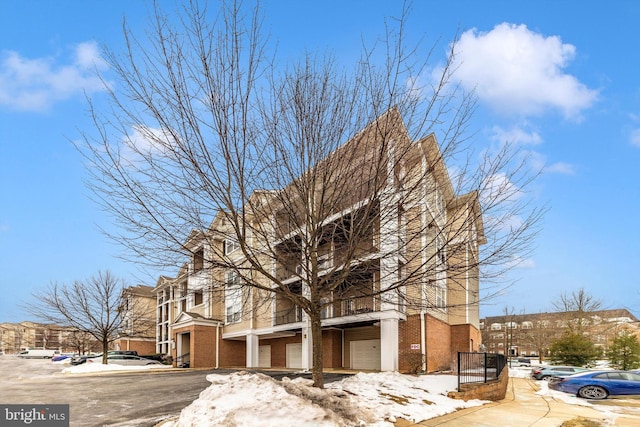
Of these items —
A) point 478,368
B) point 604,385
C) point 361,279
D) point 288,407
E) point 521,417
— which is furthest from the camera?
point 604,385

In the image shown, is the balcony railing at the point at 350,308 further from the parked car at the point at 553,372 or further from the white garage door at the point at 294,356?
the parked car at the point at 553,372

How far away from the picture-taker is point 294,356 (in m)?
29.5

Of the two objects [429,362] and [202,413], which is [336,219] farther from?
[429,362]

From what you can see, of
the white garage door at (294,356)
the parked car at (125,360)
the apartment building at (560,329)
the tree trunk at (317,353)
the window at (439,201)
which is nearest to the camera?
the tree trunk at (317,353)

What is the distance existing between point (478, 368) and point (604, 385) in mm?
6363

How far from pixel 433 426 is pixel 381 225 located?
4237mm

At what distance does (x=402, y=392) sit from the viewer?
1187 cm

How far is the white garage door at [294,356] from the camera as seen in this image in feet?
95.0

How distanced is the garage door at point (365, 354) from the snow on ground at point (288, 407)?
1329 cm

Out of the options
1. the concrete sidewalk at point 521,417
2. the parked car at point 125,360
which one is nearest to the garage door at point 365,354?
the concrete sidewalk at point 521,417

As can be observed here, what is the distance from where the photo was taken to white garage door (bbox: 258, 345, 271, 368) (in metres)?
31.7

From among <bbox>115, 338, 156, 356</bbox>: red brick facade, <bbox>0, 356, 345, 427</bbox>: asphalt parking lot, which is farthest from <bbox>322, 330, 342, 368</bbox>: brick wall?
<bbox>115, 338, 156, 356</bbox>: red brick facade

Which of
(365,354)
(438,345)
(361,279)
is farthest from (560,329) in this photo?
(361,279)

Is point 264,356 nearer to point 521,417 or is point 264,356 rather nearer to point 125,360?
point 125,360
